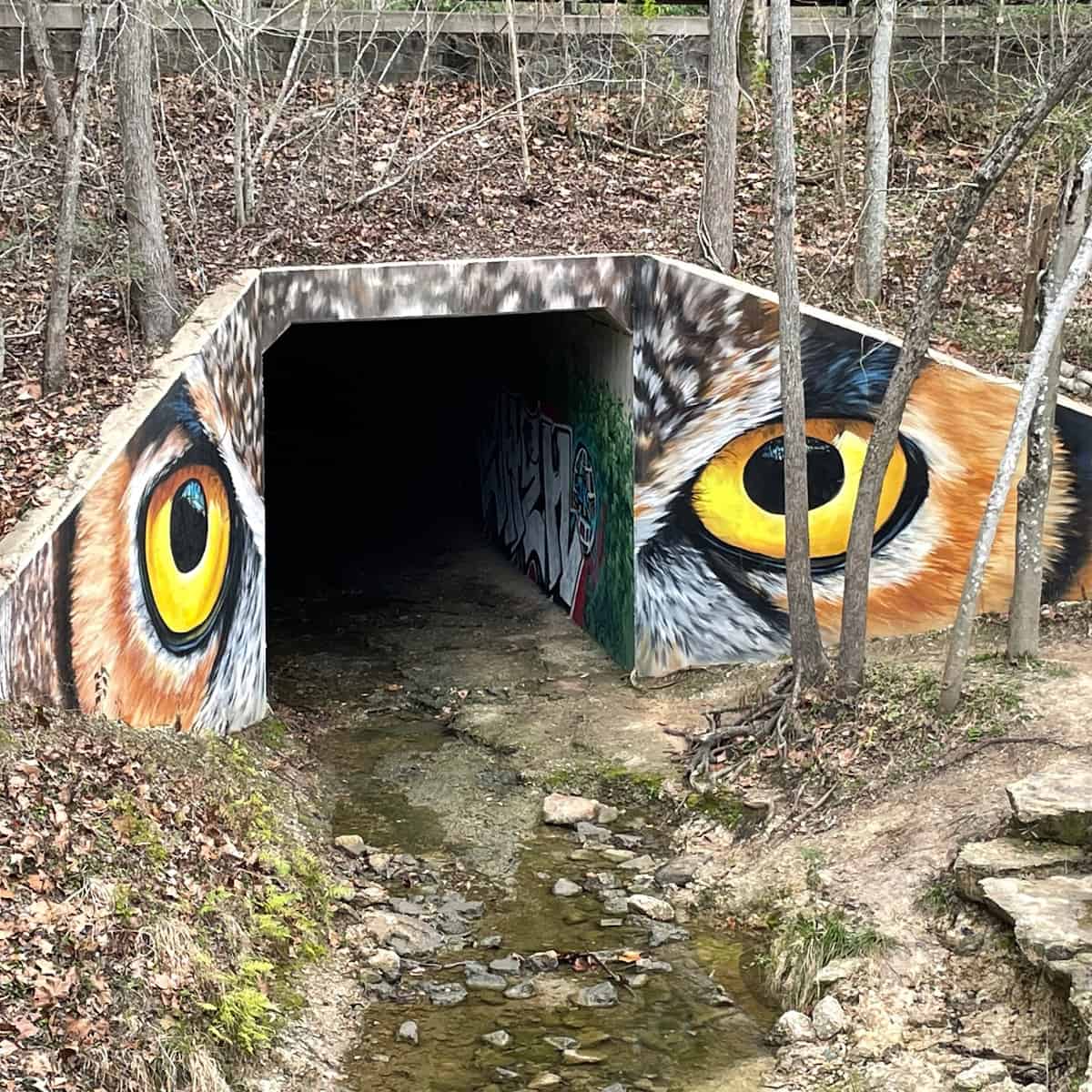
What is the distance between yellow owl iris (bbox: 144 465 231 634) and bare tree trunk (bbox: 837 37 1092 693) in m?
5.40

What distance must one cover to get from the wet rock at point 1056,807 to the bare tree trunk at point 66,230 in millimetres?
8276

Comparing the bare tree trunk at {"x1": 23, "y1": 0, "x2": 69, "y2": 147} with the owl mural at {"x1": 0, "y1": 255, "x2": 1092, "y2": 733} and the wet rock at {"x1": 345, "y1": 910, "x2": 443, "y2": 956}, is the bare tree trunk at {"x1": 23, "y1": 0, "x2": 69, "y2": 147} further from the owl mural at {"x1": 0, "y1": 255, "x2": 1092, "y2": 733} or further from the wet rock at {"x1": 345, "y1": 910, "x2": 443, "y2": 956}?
the wet rock at {"x1": 345, "y1": 910, "x2": 443, "y2": 956}

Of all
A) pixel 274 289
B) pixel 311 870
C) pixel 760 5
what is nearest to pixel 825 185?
pixel 760 5

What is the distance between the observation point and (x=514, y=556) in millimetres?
19266

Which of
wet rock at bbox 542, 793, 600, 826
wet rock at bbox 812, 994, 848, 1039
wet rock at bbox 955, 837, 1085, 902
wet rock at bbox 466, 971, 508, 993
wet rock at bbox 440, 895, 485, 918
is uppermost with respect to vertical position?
wet rock at bbox 955, 837, 1085, 902

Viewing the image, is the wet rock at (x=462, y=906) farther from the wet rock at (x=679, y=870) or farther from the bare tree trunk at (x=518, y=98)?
the bare tree trunk at (x=518, y=98)

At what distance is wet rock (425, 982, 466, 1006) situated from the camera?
9062mm

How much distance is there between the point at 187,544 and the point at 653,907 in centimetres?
480

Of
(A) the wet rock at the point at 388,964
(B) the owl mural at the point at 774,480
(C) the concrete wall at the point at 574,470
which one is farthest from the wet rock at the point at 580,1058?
(C) the concrete wall at the point at 574,470

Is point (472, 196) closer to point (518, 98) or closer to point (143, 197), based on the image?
point (518, 98)

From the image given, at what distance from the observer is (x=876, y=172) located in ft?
49.3

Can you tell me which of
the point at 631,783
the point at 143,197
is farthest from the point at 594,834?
the point at 143,197

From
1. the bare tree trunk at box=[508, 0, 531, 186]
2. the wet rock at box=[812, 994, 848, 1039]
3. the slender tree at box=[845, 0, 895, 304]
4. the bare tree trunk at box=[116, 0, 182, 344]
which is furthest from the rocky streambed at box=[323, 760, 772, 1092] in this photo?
the bare tree trunk at box=[508, 0, 531, 186]

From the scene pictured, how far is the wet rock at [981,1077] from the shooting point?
25.1 ft
